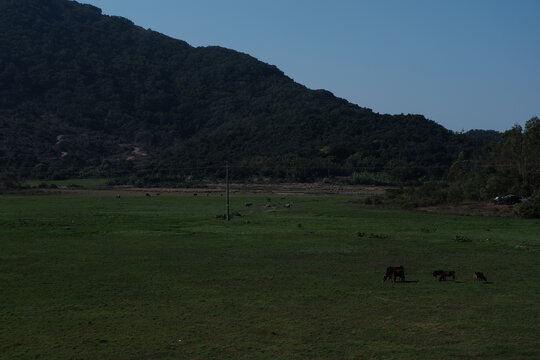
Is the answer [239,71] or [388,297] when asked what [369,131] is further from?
[388,297]

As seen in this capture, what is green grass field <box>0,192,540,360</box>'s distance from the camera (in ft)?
45.8

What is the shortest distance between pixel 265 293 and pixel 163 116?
140843 mm

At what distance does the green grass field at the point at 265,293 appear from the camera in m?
14.0

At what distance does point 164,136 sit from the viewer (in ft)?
467

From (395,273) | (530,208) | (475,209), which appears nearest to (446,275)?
(395,273)

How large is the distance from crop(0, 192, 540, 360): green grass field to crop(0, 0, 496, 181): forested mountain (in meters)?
66.6

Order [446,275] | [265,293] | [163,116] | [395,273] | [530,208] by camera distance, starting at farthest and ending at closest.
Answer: [163,116]
[530,208]
[446,275]
[395,273]
[265,293]

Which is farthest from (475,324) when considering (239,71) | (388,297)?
(239,71)

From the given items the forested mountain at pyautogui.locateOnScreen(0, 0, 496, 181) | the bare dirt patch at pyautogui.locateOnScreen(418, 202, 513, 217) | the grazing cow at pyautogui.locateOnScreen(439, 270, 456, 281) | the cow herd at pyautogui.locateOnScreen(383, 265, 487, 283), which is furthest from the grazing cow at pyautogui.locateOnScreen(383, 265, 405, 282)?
the forested mountain at pyautogui.locateOnScreen(0, 0, 496, 181)

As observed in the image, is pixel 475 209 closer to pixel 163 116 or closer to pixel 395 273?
pixel 395 273

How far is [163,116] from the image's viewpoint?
157 metres

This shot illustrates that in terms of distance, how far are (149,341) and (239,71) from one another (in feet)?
562

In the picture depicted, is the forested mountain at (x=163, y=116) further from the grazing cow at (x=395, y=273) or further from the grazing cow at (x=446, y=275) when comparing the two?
the grazing cow at (x=395, y=273)

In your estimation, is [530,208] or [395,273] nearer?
[395,273]
